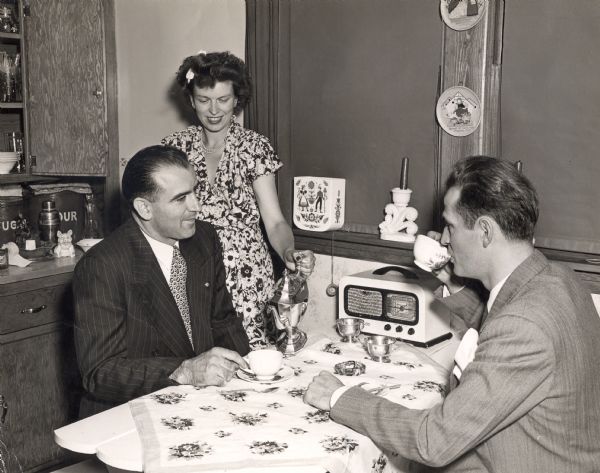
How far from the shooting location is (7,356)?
132 inches

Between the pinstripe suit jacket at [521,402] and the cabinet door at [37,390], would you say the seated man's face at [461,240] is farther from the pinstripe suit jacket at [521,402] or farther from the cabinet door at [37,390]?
the cabinet door at [37,390]

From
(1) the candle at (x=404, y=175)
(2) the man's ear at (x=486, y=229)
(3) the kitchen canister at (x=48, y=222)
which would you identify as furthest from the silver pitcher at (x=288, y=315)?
(3) the kitchen canister at (x=48, y=222)

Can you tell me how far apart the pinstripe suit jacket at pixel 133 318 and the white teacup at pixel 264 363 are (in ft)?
0.81

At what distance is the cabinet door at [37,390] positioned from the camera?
11.1ft

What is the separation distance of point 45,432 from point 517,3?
10.1ft

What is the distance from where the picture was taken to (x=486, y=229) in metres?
1.79

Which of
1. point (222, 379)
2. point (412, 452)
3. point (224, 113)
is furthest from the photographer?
point (224, 113)

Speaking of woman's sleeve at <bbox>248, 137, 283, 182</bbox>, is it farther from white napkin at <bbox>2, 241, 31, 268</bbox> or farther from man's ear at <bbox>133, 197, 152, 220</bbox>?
white napkin at <bbox>2, 241, 31, 268</bbox>

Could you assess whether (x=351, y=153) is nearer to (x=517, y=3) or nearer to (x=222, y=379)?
(x=517, y=3)

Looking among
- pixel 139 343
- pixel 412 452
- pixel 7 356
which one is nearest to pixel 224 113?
pixel 139 343

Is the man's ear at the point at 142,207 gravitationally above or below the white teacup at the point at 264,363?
above

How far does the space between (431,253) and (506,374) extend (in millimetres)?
823

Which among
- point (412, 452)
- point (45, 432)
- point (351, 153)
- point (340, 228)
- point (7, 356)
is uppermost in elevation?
point (351, 153)

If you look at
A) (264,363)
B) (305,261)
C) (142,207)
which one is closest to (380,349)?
(264,363)
